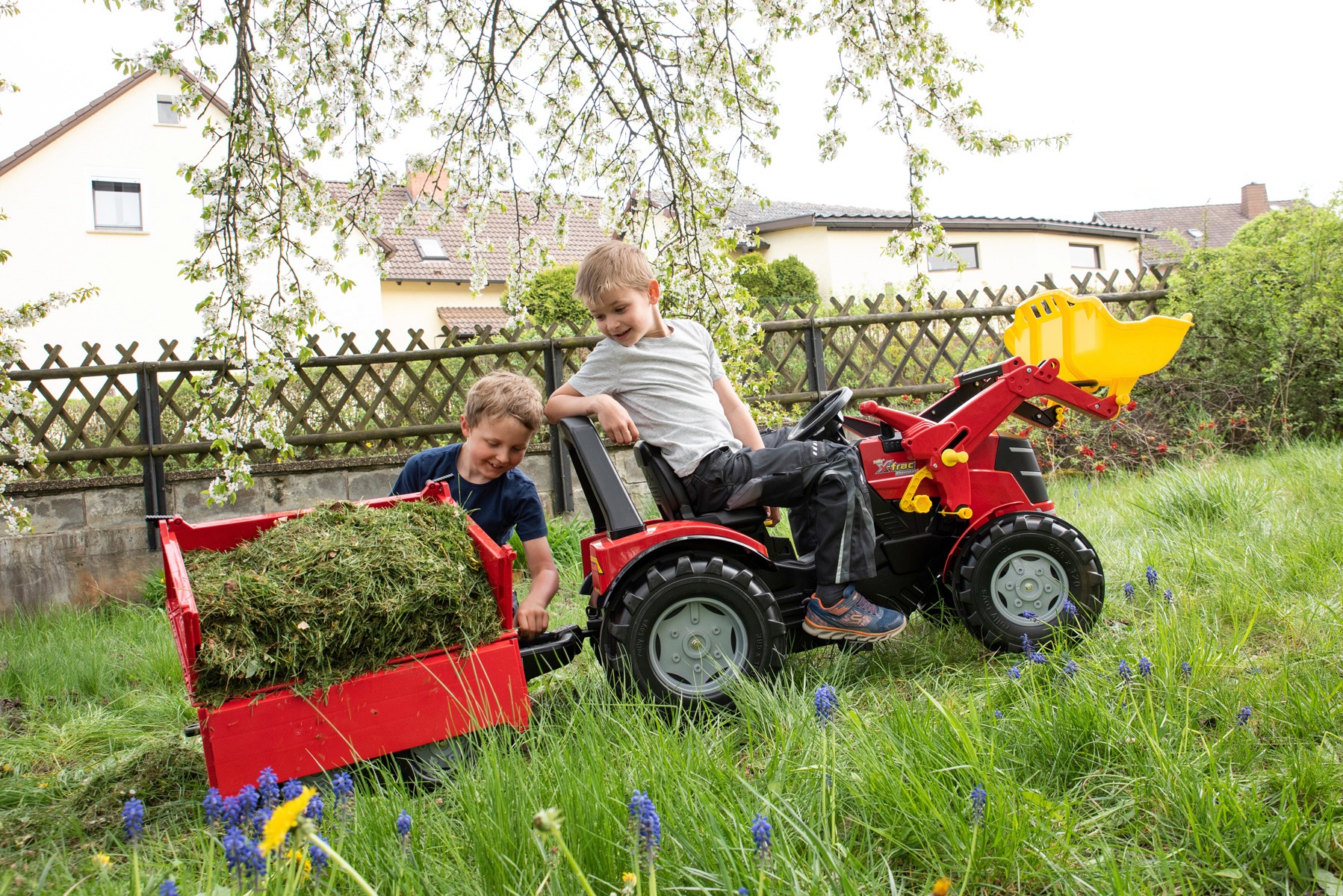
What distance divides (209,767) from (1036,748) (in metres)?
1.85

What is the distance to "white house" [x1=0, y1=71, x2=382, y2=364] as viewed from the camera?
18656 millimetres

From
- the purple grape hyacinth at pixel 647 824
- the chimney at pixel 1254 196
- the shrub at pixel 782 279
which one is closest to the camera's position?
the purple grape hyacinth at pixel 647 824

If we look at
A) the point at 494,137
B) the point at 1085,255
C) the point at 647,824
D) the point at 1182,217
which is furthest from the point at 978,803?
the point at 1182,217

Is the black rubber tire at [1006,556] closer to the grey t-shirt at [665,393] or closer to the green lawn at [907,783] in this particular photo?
the green lawn at [907,783]

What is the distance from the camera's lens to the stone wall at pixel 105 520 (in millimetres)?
5965

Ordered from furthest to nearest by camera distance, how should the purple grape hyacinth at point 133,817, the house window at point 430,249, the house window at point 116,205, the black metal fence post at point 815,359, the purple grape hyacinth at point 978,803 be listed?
the house window at point 430,249, the house window at point 116,205, the black metal fence post at point 815,359, the purple grape hyacinth at point 978,803, the purple grape hyacinth at point 133,817

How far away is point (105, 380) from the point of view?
6.24 meters

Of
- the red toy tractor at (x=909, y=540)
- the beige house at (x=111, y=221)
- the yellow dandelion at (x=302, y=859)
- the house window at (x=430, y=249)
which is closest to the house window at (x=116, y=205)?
the beige house at (x=111, y=221)

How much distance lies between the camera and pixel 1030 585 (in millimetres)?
2771

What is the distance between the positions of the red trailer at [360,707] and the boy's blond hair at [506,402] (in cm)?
56

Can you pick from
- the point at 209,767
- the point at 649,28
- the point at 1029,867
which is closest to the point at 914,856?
the point at 1029,867

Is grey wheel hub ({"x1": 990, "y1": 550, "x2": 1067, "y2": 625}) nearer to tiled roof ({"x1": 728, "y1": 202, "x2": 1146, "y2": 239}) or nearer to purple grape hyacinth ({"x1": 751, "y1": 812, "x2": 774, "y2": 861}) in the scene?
purple grape hyacinth ({"x1": 751, "y1": 812, "x2": 774, "y2": 861})

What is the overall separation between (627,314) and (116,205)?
833 inches

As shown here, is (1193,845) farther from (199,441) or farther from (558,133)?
(199,441)
